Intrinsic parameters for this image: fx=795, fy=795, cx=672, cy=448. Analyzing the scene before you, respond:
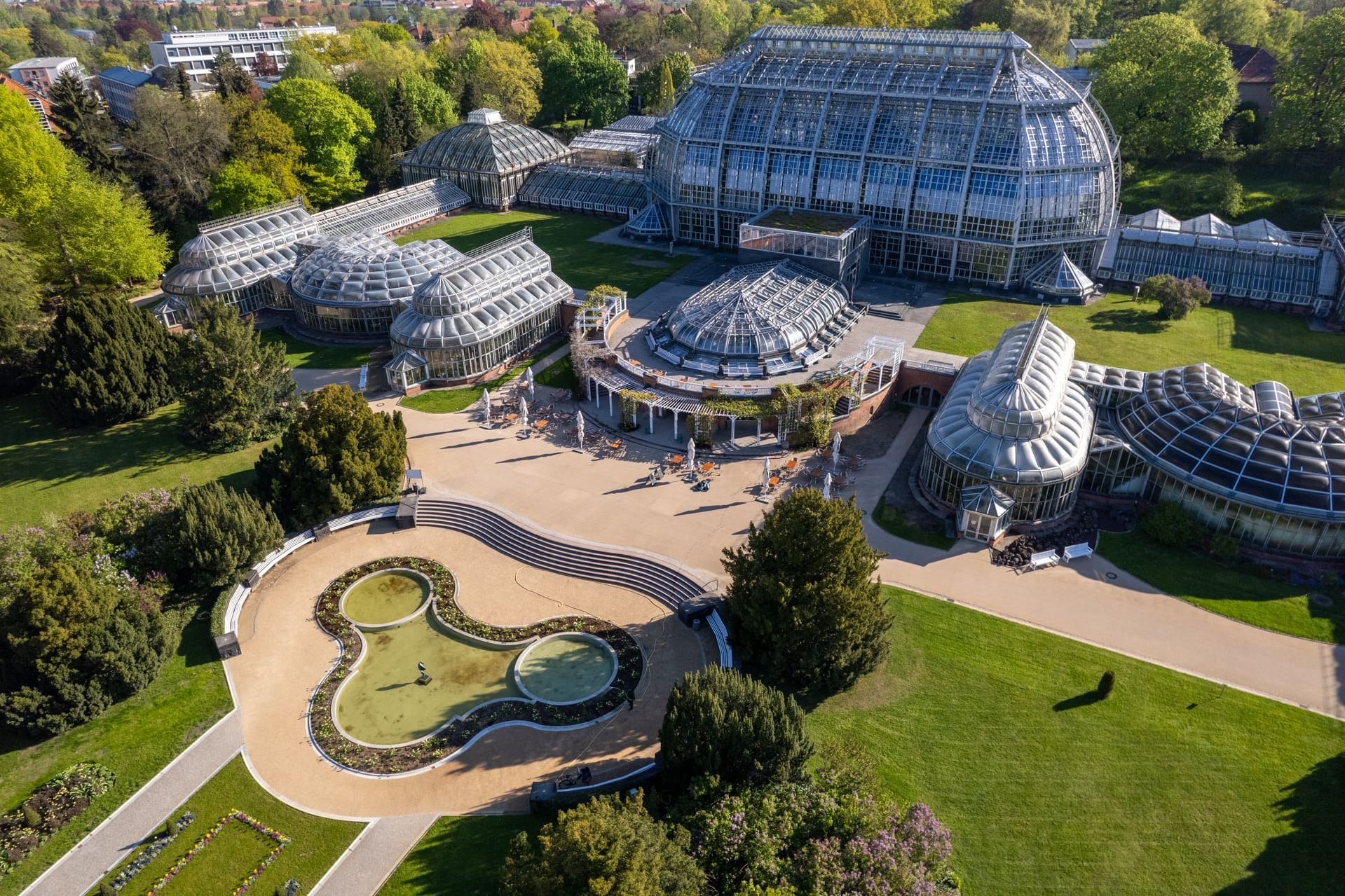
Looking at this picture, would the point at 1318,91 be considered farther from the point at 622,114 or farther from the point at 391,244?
the point at 391,244

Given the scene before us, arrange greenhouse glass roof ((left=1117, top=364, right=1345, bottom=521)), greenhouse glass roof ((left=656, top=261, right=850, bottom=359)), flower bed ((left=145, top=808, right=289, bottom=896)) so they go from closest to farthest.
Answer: flower bed ((left=145, top=808, right=289, bottom=896)), greenhouse glass roof ((left=1117, top=364, right=1345, bottom=521)), greenhouse glass roof ((left=656, top=261, right=850, bottom=359))

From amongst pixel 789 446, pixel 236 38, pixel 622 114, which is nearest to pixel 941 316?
pixel 789 446

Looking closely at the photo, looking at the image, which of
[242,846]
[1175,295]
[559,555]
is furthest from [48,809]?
[1175,295]

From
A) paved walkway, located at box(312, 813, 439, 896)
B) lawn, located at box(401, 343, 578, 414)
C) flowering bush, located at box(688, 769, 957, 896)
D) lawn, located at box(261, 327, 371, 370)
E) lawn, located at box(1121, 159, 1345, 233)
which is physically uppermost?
lawn, located at box(1121, 159, 1345, 233)

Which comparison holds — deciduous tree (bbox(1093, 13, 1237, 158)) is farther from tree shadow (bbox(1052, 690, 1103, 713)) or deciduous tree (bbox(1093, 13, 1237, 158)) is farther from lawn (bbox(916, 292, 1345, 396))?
tree shadow (bbox(1052, 690, 1103, 713))

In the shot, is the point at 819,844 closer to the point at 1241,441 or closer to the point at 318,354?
the point at 1241,441

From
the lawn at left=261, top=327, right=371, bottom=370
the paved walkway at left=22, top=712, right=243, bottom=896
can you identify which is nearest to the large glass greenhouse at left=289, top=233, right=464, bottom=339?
the lawn at left=261, top=327, right=371, bottom=370
